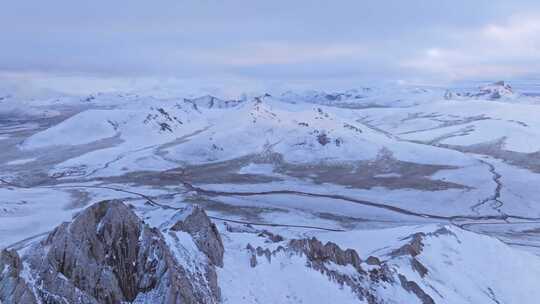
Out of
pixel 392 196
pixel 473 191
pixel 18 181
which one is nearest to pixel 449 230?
pixel 392 196

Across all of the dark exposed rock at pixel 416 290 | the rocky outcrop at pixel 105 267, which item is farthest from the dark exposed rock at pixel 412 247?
the rocky outcrop at pixel 105 267

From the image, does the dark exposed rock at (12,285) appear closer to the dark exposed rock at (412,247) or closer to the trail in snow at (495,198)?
the dark exposed rock at (412,247)

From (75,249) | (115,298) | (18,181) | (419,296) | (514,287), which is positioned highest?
(75,249)

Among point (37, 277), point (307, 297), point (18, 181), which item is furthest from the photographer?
point (18, 181)

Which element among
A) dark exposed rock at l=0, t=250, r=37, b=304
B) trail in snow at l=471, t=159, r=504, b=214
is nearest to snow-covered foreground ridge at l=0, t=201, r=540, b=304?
dark exposed rock at l=0, t=250, r=37, b=304

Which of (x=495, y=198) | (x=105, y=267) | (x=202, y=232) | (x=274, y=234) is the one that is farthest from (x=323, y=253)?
(x=495, y=198)

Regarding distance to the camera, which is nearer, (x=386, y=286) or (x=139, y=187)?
(x=386, y=286)

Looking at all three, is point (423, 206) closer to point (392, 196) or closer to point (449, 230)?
point (392, 196)

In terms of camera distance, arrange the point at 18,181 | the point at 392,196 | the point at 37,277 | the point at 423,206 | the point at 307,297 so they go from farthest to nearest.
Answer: the point at 18,181, the point at 392,196, the point at 423,206, the point at 307,297, the point at 37,277
